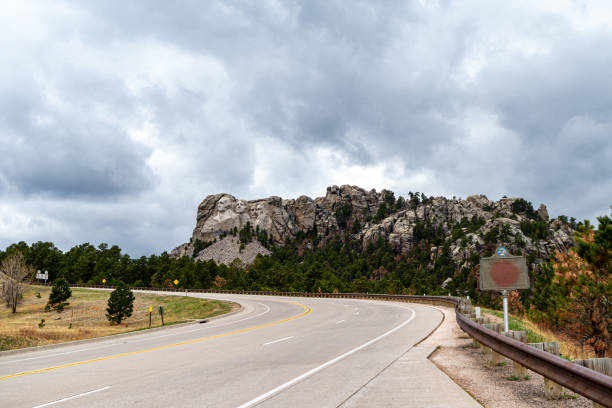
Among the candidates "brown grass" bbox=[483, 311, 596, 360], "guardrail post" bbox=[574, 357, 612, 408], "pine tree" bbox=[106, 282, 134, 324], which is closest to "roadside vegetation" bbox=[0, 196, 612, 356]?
"brown grass" bbox=[483, 311, 596, 360]

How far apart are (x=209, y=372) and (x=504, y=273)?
22.7 feet

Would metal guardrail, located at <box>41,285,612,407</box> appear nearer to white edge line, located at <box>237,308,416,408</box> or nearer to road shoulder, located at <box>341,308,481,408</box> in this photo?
road shoulder, located at <box>341,308,481,408</box>

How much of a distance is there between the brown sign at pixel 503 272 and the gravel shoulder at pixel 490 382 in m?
1.66

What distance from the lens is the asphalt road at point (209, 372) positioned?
7219mm

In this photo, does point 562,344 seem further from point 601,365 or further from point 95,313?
point 95,313

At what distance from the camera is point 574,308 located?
105 feet

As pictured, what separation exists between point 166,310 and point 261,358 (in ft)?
155

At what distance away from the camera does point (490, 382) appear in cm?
762

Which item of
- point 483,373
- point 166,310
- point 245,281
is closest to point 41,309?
point 166,310

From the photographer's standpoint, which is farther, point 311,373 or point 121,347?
point 121,347

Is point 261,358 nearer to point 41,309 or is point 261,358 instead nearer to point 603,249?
point 603,249

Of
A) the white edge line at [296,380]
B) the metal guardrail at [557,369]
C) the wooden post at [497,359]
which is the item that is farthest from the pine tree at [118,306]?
the wooden post at [497,359]

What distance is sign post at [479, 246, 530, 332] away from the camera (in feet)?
33.3

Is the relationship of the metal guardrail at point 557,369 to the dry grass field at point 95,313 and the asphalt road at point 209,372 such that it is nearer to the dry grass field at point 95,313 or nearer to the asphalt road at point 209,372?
the asphalt road at point 209,372
